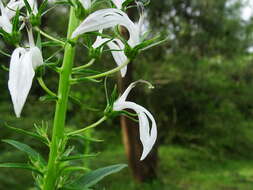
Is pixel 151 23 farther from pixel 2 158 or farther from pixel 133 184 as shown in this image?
pixel 2 158

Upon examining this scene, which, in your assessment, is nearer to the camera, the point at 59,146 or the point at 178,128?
the point at 59,146

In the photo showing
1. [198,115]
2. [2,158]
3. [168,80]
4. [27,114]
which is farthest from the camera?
[198,115]

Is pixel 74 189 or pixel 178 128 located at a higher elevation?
pixel 74 189

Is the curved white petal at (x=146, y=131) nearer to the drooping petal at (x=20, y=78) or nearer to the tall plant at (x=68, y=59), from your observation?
the tall plant at (x=68, y=59)

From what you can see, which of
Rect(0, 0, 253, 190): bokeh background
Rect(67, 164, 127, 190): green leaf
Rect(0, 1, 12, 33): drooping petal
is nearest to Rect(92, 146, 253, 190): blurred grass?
Rect(0, 0, 253, 190): bokeh background

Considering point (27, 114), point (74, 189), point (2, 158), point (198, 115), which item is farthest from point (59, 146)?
point (198, 115)

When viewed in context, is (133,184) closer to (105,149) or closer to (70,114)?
(105,149)

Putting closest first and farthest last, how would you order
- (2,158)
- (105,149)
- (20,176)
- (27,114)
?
1. (2,158)
2. (20,176)
3. (27,114)
4. (105,149)

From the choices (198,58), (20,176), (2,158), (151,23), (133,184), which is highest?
(151,23)
